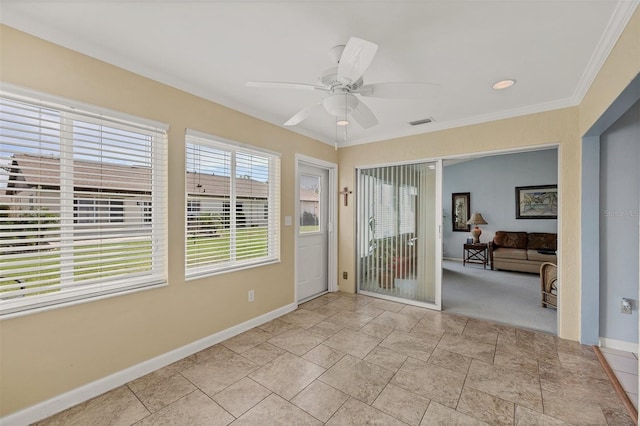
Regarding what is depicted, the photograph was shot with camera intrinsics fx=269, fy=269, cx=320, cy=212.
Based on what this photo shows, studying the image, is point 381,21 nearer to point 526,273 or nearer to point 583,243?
point 583,243

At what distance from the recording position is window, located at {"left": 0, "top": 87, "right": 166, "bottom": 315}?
1.70 meters

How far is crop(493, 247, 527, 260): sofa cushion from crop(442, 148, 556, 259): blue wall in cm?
81

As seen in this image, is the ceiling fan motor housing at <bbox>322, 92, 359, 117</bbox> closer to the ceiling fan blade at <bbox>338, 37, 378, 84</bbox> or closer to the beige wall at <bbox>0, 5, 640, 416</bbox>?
the ceiling fan blade at <bbox>338, 37, 378, 84</bbox>

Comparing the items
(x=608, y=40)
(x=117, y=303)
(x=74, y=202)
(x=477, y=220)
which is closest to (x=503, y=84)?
(x=608, y=40)

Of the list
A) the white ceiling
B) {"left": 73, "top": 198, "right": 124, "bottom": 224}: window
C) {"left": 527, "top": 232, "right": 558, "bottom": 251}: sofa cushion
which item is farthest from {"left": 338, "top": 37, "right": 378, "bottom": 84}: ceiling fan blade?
{"left": 527, "top": 232, "right": 558, "bottom": 251}: sofa cushion

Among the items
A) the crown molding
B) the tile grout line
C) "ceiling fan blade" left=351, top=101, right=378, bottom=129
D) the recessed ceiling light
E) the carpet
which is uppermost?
the recessed ceiling light

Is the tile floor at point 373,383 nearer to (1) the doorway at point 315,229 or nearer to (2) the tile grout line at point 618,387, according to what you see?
(2) the tile grout line at point 618,387

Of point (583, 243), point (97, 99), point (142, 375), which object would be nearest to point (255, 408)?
point (142, 375)

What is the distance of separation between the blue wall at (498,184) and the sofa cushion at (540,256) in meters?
0.89

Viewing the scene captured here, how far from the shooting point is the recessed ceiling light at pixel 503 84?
2429 mm

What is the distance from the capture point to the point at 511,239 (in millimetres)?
6273

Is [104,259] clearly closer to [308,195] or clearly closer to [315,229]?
[308,195]

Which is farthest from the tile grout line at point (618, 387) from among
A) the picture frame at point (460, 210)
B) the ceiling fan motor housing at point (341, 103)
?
the picture frame at point (460, 210)

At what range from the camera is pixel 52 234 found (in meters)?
1.85
